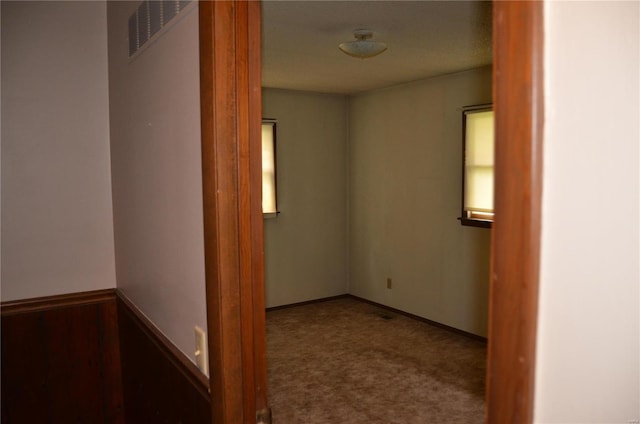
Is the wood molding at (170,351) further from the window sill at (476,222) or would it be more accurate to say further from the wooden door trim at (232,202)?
the window sill at (476,222)

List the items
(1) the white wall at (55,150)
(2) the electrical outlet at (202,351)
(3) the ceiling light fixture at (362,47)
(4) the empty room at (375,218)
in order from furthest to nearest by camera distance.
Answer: (4) the empty room at (375,218) < (3) the ceiling light fixture at (362,47) < (1) the white wall at (55,150) < (2) the electrical outlet at (202,351)

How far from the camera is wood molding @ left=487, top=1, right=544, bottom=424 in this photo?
2.24 feet

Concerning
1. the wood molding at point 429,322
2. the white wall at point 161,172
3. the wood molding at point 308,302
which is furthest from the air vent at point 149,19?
the wood molding at point 308,302

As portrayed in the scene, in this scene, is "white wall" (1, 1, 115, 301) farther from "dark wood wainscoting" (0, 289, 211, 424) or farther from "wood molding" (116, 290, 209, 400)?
"wood molding" (116, 290, 209, 400)

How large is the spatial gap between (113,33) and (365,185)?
4.30m

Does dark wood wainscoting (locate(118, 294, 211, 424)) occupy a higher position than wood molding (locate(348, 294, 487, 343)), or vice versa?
dark wood wainscoting (locate(118, 294, 211, 424))

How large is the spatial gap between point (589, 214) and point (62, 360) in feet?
6.93

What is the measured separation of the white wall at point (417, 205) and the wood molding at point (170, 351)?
3.41m

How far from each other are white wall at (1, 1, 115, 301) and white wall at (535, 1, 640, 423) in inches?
75.8

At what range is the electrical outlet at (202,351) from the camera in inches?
49.7

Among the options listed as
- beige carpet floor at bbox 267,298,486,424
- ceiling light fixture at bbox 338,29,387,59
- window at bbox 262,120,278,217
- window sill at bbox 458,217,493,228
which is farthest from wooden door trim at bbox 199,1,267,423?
window at bbox 262,120,278,217

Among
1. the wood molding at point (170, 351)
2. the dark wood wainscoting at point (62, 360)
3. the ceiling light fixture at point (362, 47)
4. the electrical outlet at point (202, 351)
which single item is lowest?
the dark wood wainscoting at point (62, 360)

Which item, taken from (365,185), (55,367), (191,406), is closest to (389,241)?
(365,185)

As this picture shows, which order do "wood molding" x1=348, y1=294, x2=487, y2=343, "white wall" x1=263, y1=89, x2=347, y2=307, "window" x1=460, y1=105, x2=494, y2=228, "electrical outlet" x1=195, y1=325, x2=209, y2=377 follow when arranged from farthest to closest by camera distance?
"white wall" x1=263, y1=89, x2=347, y2=307, "wood molding" x1=348, y1=294, x2=487, y2=343, "window" x1=460, y1=105, x2=494, y2=228, "electrical outlet" x1=195, y1=325, x2=209, y2=377
